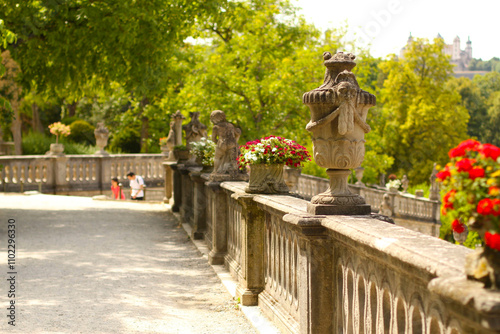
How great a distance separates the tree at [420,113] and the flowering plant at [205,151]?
34.1 meters

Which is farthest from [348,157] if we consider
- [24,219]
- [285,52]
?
[285,52]

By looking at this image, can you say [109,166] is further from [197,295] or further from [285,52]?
[197,295]

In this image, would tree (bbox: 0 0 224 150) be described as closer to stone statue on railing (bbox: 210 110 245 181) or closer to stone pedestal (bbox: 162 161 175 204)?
stone pedestal (bbox: 162 161 175 204)

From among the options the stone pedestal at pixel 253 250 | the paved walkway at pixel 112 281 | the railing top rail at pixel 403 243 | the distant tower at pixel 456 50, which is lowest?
the paved walkway at pixel 112 281

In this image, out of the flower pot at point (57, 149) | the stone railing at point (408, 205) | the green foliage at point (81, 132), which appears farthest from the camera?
the stone railing at point (408, 205)

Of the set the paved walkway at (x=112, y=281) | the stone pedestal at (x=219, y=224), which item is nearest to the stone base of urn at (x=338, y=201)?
the paved walkway at (x=112, y=281)

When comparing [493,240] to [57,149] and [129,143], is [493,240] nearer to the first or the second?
[57,149]

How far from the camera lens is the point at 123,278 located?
786cm

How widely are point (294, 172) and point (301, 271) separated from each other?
63.0 ft

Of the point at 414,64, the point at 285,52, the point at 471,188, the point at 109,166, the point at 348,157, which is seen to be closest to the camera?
the point at 471,188

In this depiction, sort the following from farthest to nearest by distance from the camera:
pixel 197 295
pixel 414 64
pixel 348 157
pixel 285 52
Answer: pixel 414 64
pixel 285 52
pixel 197 295
pixel 348 157

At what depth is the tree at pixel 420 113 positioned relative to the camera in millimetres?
44469

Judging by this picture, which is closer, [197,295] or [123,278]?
[197,295]

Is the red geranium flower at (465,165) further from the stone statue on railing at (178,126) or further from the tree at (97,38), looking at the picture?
the stone statue on railing at (178,126)
